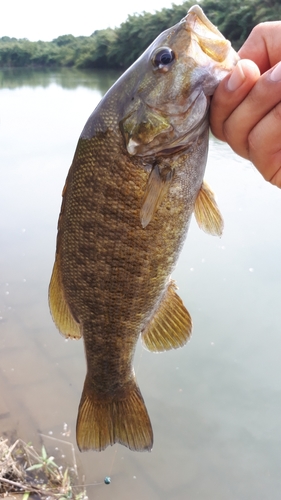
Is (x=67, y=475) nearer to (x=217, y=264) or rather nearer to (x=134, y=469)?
(x=134, y=469)

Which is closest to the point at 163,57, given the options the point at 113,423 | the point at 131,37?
the point at 113,423

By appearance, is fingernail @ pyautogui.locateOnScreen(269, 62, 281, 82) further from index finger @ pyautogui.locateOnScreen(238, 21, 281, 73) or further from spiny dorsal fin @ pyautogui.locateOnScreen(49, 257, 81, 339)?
spiny dorsal fin @ pyautogui.locateOnScreen(49, 257, 81, 339)

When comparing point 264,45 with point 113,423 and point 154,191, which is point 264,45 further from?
point 113,423

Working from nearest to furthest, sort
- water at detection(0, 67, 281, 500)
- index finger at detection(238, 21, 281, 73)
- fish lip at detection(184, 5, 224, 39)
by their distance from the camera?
fish lip at detection(184, 5, 224, 39)
index finger at detection(238, 21, 281, 73)
water at detection(0, 67, 281, 500)

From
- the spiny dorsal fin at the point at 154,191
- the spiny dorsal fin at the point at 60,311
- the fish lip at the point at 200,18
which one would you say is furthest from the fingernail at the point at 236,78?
the spiny dorsal fin at the point at 60,311

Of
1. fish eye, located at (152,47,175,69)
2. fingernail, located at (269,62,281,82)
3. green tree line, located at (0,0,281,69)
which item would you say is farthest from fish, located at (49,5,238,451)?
green tree line, located at (0,0,281,69)

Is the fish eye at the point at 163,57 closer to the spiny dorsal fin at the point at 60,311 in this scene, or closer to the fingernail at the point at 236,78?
the fingernail at the point at 236,78

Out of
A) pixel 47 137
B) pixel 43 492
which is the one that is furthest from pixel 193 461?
pixel 47 137
